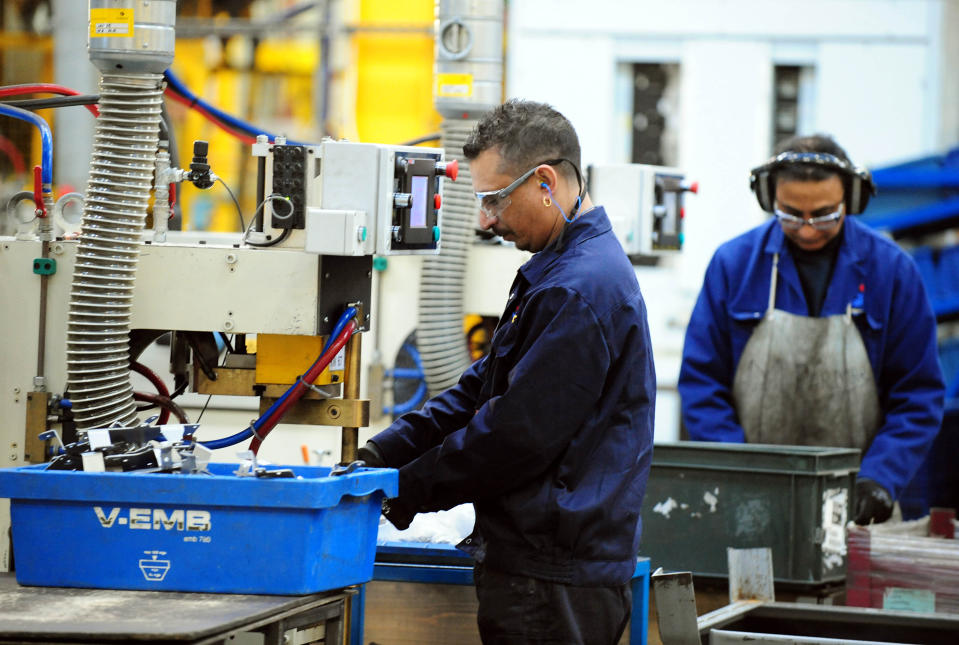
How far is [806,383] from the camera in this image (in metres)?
3.63

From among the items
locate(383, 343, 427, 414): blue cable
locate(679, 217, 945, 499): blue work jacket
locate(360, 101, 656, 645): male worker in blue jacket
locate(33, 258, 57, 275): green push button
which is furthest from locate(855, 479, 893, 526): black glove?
locate(33, 258, 57, 275): green push button

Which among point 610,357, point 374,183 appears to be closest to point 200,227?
point 374,183

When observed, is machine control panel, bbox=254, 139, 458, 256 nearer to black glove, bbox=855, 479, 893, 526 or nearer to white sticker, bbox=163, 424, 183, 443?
white sticker, bbox=163, 424, 183, 443

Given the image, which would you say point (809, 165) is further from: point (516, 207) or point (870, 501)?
point (516, 207)

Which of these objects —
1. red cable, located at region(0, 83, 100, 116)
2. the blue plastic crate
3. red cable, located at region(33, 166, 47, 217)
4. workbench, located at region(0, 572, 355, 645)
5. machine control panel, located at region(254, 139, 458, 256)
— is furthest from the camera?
red cable, located at region(0, 83, 100, 116)

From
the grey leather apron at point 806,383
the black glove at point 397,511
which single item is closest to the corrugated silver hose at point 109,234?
the black glove at point 397,511

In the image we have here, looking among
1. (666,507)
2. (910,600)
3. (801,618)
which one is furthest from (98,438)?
(910,600)

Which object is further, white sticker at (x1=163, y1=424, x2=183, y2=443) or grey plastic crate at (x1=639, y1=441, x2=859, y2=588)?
grey plastic crate at (x1=639, y1=441, x2=859, y2=588)

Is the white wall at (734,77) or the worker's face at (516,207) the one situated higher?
the white wall at (734,77)

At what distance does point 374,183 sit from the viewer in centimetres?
264

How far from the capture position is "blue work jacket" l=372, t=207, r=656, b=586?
2182 mm

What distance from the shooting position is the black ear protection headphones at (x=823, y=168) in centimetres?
346

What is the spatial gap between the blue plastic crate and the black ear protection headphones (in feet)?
5.82

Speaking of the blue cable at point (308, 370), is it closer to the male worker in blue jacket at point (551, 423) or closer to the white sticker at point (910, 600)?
the male worker in blue jacket at point (551, 423)
